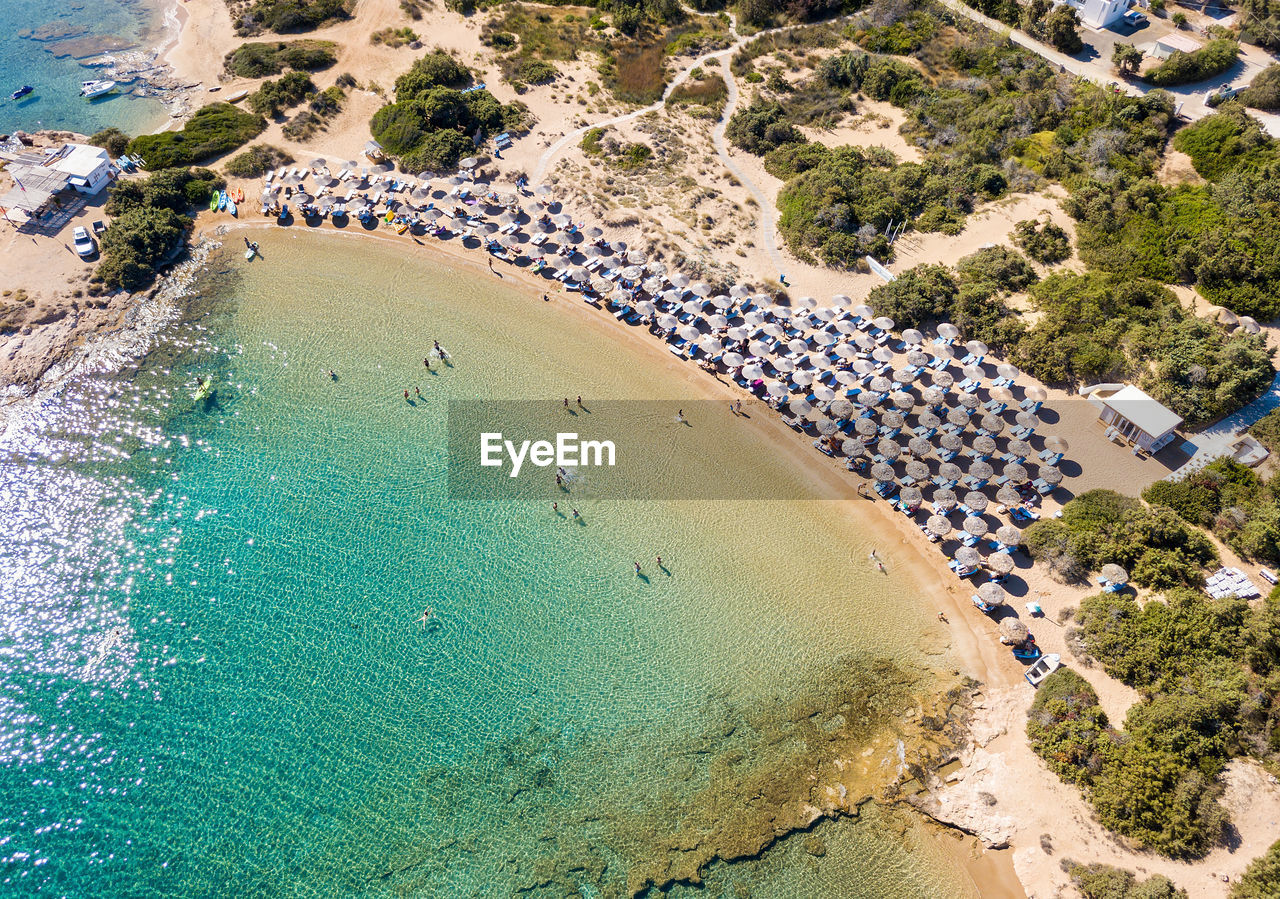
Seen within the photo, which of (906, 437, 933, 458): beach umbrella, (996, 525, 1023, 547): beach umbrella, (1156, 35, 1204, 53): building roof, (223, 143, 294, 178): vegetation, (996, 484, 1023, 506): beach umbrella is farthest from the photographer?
(1156, 35, 1204, 53): building roof

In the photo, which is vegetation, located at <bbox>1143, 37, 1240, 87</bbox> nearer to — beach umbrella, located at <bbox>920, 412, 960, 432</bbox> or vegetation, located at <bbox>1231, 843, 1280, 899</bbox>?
beach umbrella, located at <bbox>920, 412, 960, 432</bbox>

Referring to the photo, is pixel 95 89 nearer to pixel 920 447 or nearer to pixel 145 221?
pixel 145 221

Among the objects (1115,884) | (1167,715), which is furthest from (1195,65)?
(1115,884)

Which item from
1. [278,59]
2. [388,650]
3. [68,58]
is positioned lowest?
[388,650]

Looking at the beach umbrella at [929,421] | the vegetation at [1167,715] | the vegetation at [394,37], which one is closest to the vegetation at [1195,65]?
the beach umbrella at [929,421]

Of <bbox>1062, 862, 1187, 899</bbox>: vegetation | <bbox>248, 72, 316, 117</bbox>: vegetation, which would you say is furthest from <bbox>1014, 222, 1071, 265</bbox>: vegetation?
<bbox>248, 72, 316, 117</bbox>: vegetation

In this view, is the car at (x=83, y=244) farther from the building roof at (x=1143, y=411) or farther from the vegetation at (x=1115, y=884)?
the building roof at (x=1143, y=411)
